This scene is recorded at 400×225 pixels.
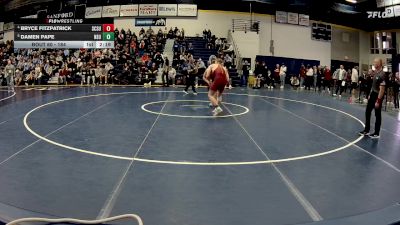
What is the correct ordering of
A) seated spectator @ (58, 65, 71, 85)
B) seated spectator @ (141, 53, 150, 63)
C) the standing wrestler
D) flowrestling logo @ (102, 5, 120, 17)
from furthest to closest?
flowrestling logo @ (102, 5, 120, 17) < seated spectator @ (141, 53, 150, 63) < seated spectator @ (58, 65, 71, 85) < the standing wrestler

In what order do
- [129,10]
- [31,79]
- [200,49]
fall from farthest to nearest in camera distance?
[129,10] < [200,49] < [31,79]

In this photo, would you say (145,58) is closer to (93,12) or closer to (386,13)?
(93,12)

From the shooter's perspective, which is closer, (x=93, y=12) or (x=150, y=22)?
(x=150, y=22)

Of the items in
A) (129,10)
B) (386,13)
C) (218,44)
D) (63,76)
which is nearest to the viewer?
(63,76)

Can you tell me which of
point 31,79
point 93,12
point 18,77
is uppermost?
point 93,12

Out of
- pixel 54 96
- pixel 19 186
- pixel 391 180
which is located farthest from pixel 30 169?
pixel 54 96

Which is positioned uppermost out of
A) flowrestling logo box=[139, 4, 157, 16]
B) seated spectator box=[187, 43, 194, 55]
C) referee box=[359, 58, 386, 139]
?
flowrestling logo box=[139, 4, 157, 16]

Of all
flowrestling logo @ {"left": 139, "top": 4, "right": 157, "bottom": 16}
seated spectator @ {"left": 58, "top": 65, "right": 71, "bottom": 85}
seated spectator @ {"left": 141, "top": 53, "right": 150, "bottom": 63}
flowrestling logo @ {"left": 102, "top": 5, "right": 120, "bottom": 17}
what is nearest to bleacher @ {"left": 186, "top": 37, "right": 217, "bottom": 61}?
flowrestling logo @ {"left": 139, "top": 4, "right": 157, "bottom": 16}

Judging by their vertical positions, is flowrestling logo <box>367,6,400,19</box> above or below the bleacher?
above

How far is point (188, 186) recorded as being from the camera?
5.44 metres
